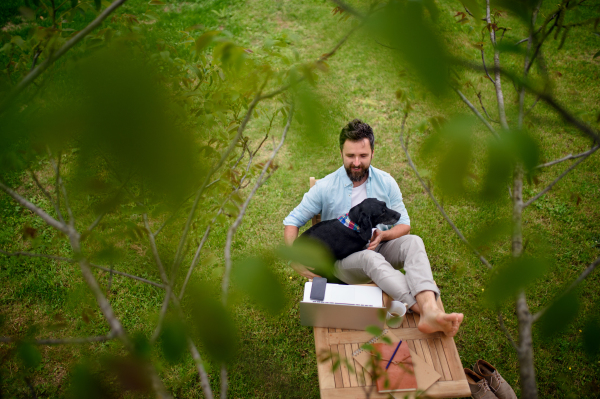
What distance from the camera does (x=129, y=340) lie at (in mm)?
847

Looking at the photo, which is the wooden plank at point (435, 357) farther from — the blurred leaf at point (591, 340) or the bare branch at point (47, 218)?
the bare branch at point (47, 218)

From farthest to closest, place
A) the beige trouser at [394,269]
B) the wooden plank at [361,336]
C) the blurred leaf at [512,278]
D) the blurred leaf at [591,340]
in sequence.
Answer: the beige trouser at [394,269] → the wooden plank at [361,336] → the blurred leaf at [591,340] → the blurred leaf at [512,278]

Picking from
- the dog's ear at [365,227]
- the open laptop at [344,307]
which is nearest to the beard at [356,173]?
the dog's ear at [365,227]

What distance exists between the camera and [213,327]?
69 cm

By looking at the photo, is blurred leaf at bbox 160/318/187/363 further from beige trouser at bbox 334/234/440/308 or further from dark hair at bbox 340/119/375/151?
dark hair at bbox 340/119/375/151

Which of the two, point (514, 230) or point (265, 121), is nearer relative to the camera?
point (514, 230)

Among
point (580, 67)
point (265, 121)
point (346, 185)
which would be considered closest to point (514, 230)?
point (346, 185)

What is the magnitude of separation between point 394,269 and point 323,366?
0.91 metres

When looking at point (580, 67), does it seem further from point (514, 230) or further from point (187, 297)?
point (187, 297)

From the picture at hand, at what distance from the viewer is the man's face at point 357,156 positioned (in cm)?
294

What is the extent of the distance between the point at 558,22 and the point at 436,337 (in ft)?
6.39

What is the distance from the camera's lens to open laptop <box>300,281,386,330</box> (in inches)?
86.4

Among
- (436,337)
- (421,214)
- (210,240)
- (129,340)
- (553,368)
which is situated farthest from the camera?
(421,214)

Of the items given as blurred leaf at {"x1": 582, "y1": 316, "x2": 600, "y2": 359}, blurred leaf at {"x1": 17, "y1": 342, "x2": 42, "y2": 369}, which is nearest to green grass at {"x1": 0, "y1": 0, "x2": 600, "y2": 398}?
blurred leaf at {"x1": 17, "y1": 342, "x2": 42, "y2": 369}
